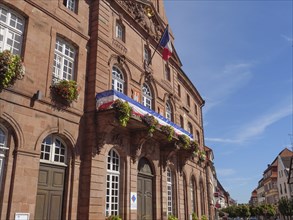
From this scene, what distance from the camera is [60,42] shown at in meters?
13.3

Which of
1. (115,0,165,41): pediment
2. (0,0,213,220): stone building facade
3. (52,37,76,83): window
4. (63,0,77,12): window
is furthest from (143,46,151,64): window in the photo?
(52,37,76,83): window

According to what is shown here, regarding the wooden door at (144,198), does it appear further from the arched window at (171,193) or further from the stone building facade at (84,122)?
the arched window at (171,193)

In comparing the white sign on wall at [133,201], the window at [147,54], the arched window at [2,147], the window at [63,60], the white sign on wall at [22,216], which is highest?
the window at [147,54]

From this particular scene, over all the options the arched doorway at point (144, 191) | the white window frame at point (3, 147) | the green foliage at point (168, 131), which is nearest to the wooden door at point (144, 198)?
the arched doorway at point (144, 191)

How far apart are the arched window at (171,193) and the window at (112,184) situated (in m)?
6.33

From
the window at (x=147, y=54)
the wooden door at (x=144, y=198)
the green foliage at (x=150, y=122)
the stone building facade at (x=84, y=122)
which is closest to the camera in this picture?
the stone building facade at (x=84, y=122)

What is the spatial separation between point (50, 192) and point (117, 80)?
7039 mm

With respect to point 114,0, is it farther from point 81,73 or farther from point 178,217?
point 178,217

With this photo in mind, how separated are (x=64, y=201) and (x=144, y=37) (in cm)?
1197

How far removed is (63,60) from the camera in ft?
43.3

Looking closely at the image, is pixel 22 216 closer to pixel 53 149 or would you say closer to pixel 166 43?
pixel 53 149

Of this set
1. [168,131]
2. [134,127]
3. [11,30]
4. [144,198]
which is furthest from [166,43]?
[11,30]

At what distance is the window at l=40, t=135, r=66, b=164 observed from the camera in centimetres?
1162

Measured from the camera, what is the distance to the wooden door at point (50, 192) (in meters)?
10.9
